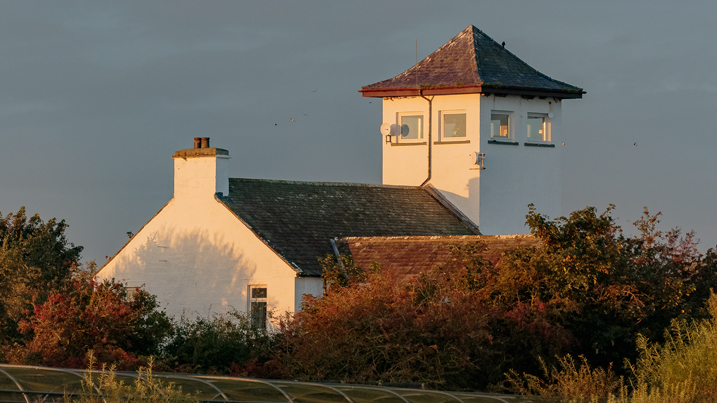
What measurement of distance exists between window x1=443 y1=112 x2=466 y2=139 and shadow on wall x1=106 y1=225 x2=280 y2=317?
10408 millimetres

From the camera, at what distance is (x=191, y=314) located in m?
27.5

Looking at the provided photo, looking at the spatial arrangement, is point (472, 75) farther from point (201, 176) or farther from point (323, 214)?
point (201, 176)

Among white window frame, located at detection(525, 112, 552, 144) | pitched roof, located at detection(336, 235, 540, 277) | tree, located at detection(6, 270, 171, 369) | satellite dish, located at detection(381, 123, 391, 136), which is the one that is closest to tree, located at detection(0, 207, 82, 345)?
tree, located at detection(6, 270, 171, 369)

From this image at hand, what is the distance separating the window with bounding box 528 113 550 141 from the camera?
35406 millimetres

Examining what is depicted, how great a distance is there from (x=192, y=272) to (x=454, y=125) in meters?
11.3

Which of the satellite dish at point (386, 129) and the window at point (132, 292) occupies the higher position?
the satellite dish at point (386, 129)

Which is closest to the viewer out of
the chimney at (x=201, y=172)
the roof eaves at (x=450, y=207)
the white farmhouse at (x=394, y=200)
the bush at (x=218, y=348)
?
the bush at (x=218, y=348)

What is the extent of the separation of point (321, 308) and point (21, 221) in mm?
17285

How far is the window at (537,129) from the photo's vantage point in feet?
116

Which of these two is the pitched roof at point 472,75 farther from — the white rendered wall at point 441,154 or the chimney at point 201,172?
the chimney at point 201,172

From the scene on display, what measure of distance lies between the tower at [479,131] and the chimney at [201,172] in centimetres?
872

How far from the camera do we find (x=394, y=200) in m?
32.6

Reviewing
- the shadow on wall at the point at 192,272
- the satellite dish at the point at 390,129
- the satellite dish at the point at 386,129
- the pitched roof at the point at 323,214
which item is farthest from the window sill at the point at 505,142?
the shadow on wall at the point at 192,272

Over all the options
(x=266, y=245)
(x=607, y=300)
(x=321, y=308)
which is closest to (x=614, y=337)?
(x=607, y=300)
